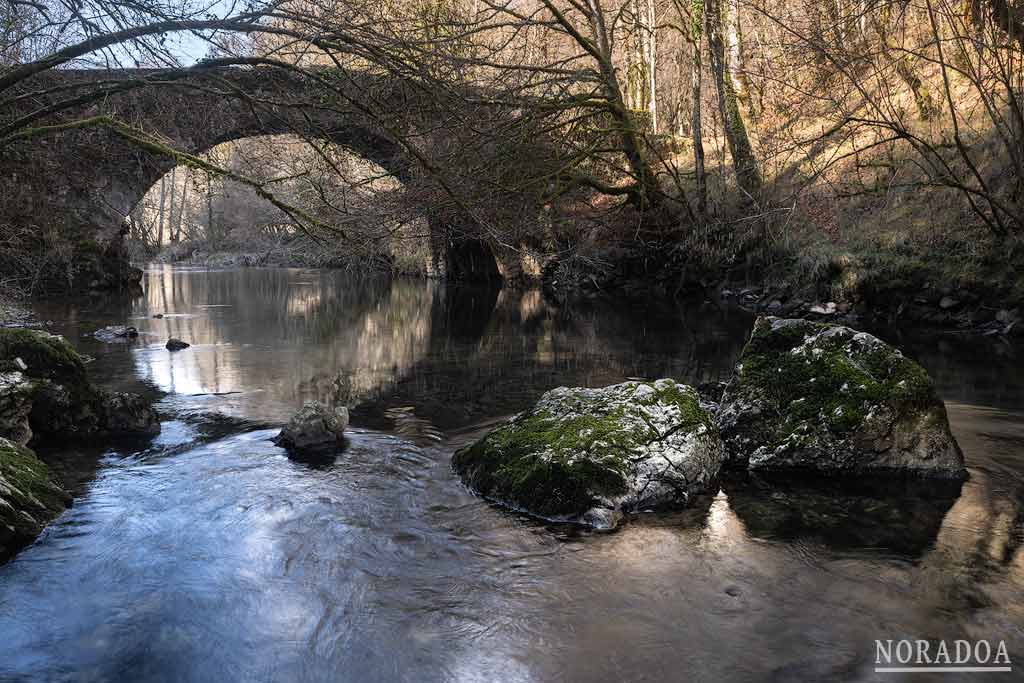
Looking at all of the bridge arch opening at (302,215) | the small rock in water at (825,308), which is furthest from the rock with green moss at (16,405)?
the small rock in water at (825,308)

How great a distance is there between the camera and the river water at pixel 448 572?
4.36 metres

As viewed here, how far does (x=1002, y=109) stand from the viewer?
15.7m

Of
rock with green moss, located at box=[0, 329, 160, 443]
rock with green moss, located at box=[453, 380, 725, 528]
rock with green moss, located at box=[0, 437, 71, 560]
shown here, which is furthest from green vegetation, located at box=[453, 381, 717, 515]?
Result: rock with green moss, located at box=[0, 329, 160, 443]

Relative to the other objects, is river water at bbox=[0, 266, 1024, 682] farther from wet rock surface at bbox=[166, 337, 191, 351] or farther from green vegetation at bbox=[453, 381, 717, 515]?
wet rock surface at bbox=[166, 337, 191, 351]

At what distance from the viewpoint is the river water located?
171 inches

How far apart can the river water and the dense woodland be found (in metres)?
2.50

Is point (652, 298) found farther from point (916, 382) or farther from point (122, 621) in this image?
point (122, 621)

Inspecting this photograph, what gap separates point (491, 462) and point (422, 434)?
83.5 inches

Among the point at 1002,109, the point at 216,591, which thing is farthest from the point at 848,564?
the point at 1002,109

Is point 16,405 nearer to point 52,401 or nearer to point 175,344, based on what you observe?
point 52,401

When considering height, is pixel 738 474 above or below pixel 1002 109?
below

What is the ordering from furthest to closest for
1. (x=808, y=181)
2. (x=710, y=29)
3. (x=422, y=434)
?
A: (x=710, y=29) < (x=808, y=181) < (x=422, y=434)

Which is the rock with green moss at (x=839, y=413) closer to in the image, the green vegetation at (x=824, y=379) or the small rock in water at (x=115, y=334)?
the green vegetation at (x=824, y=379)

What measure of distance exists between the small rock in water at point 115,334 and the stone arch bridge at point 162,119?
334 centimetres
